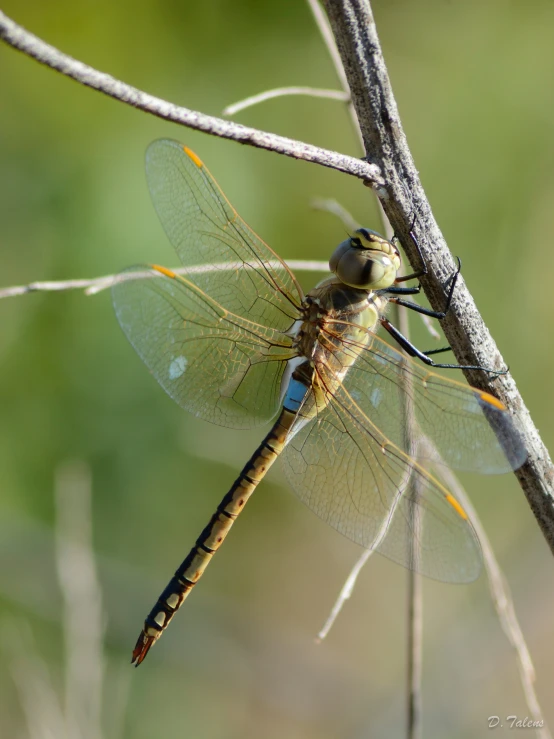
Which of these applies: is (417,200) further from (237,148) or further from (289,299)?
(237,148)

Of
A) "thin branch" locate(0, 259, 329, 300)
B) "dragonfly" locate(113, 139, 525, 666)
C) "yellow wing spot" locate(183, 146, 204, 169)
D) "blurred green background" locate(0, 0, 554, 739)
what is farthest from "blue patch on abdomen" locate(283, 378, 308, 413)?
"blurred green background" locate(0, 0, 554, 739)

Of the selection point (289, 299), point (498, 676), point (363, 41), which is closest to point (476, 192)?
point (289, 299)

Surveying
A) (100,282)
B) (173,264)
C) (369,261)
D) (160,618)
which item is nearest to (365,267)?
(369,261)

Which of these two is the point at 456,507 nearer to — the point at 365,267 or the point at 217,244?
the point at 365,267

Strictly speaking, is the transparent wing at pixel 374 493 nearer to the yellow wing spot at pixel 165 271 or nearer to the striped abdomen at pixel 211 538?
the striped abdomen at pixel 211 538

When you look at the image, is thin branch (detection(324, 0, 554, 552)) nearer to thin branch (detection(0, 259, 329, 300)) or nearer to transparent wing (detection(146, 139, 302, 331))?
thin branch (detection(0, 259, 329, 300))
